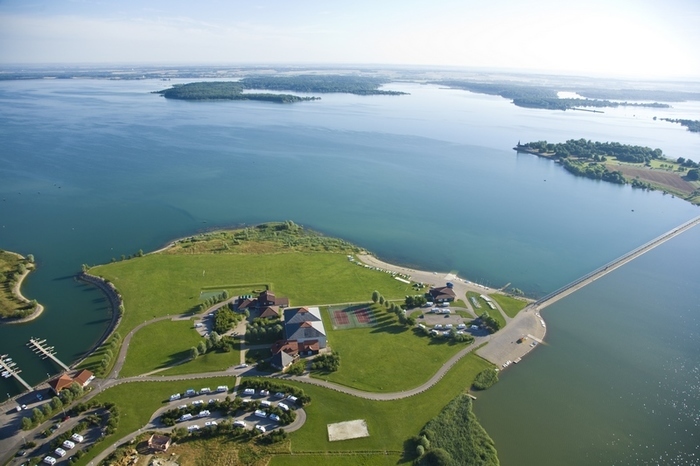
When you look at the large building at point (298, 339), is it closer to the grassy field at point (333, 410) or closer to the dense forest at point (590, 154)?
the grassy field at point (333, 410)

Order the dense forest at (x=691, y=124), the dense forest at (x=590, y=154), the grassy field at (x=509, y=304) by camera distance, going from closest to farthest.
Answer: the grassy field at (x=509, y=304)
the dense forest at (x=590, y=154)
the dense forest at (x=691, y=124)

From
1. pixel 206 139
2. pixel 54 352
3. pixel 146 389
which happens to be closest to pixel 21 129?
pixel 206 139

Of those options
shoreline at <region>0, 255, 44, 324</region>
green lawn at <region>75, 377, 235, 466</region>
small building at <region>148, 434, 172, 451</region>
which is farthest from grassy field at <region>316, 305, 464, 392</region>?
shoreline at <region>0, 255, 44, 324</region>

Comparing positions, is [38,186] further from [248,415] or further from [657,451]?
[657,451]

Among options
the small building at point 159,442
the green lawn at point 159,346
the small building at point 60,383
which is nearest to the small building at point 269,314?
the green lawn at point 159,346

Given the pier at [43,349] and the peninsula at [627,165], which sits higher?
the peninsula at [627,165]

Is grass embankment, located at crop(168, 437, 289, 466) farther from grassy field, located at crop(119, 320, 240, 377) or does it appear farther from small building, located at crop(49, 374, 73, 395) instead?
small building, located at crop(49, 374, 73, 395)

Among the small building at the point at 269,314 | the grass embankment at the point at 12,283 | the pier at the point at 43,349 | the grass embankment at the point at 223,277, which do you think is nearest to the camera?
the pier at the point at 43,349
